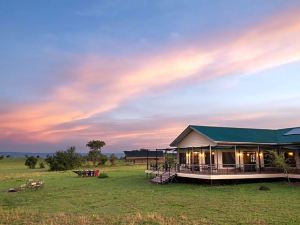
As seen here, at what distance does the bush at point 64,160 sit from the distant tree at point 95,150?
2048 centimetres

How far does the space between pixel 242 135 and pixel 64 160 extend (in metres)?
43.3

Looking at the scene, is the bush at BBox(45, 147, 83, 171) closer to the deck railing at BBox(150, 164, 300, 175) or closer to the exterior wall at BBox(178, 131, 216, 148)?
the exterior wall at BBox(178, 131, 216, 148)

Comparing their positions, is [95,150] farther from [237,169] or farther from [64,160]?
[237,169]

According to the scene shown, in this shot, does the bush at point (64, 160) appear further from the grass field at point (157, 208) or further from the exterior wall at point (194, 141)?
the grass field at point (157, 208)

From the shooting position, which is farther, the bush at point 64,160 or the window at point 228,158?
the bush at point 64,160

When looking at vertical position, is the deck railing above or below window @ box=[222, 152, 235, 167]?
below

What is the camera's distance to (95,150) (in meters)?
97.9

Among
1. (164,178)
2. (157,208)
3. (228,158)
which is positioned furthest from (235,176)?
(157,208)

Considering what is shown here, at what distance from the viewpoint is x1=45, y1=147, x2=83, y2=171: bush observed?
220ft

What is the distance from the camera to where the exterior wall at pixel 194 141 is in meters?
33.8

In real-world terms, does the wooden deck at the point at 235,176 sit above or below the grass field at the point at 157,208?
above

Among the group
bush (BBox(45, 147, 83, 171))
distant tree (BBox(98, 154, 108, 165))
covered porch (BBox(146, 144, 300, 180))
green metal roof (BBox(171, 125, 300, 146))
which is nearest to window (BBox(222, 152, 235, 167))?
covered porch (BBox(146, 144, 300, 180))

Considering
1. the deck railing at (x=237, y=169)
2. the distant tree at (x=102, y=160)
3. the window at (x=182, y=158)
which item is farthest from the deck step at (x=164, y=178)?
the distant tree at (x=102, y=160)

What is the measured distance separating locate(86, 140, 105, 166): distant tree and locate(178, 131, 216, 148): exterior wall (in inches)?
2214
